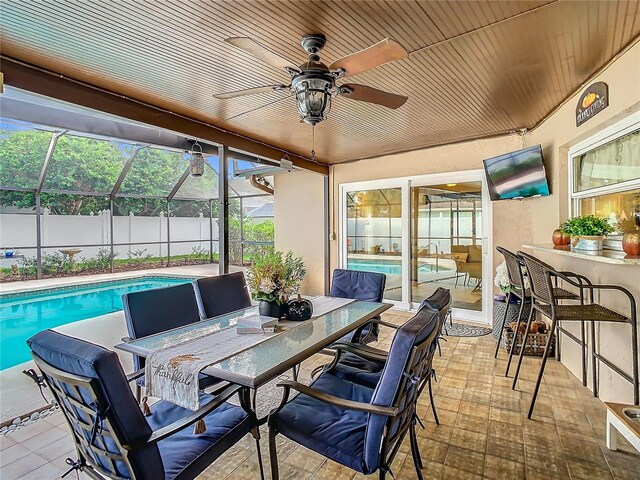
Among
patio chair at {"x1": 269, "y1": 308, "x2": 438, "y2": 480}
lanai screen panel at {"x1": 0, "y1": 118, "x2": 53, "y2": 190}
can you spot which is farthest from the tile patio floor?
lanai screen panel at {"x1": 0, "y1": 118, "x2": 53, "y2": 190}

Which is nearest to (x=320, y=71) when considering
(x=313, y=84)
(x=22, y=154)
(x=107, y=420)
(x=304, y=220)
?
(x=313, y=84)

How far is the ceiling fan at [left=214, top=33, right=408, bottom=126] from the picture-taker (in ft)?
5.89

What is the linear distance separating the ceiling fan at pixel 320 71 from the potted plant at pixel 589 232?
1683mm

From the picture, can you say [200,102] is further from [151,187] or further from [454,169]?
[151,187]

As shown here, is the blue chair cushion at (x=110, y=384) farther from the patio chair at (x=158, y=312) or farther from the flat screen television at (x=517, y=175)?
the flat screen television at (x=517, y=175)

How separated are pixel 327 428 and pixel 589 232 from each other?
2399 millimetres

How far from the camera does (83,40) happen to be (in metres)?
2.14

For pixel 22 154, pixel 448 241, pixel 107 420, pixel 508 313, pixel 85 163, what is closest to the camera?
pixel 107 420

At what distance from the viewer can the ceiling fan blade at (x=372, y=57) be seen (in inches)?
66.9

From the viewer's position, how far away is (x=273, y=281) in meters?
2.33

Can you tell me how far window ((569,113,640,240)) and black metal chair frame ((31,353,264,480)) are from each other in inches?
118

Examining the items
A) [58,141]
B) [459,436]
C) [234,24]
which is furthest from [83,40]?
[58,141]

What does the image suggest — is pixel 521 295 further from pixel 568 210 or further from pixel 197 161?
pixel 197 161

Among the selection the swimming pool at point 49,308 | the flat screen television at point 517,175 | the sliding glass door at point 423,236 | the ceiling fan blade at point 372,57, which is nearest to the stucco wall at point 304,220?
the sliding glass door at point 423,236
